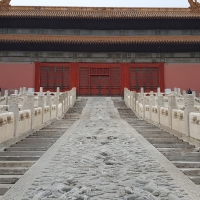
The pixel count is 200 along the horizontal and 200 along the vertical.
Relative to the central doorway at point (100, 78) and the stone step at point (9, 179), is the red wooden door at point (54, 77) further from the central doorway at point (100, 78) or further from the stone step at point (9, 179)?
the stone step at point (9, 179)

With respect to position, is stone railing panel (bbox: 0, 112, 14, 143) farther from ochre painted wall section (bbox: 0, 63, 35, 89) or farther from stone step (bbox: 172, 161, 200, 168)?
ochre painted wall section (bbox: 0, 63, 35, 89)

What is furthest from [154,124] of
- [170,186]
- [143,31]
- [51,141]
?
[143,31]

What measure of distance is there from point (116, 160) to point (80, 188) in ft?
4.47

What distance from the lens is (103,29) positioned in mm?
23234

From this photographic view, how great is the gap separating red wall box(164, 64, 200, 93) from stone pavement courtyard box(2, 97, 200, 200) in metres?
17.2

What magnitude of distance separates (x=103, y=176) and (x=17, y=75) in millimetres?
19517

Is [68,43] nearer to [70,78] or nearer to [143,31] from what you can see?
[70,78]

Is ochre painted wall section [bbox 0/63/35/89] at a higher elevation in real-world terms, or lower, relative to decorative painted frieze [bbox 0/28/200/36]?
lower

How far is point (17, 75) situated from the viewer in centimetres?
2125

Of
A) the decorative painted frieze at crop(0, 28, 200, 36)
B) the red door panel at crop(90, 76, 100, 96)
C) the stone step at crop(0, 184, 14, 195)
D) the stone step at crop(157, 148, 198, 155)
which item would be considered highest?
the decorative painted frieze at crop(0, 28, 200, 36)

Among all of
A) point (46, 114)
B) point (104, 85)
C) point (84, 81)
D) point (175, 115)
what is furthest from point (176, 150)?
point (84, 81)

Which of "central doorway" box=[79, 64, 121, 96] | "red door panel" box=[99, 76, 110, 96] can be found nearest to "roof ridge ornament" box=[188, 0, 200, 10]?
"central doorway" box=[79, 64, 121, 96]

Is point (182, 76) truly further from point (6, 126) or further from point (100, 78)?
point (6, 126)

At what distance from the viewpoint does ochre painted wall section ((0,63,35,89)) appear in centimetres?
2116
